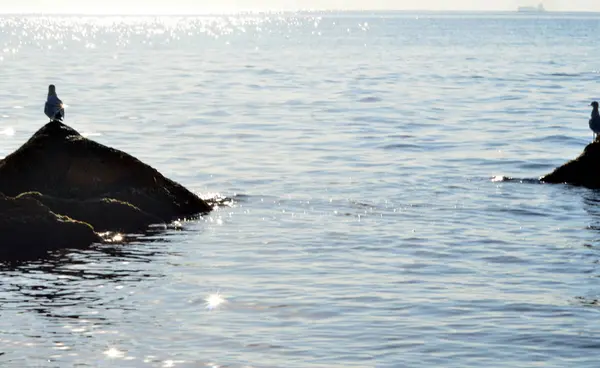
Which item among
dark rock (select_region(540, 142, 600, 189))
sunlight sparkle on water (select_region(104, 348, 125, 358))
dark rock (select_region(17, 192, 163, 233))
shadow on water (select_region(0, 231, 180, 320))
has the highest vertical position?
dark rock (select_region(540, 142, 600, 189))

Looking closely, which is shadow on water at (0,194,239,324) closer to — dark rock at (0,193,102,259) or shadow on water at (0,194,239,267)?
shadow on water at (0,194,239,267)

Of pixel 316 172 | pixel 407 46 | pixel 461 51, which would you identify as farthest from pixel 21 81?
pixel 407 46

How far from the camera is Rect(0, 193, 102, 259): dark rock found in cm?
1911

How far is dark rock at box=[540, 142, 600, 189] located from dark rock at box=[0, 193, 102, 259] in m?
12.2

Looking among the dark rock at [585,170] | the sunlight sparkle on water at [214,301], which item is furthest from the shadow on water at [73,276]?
the dark rock at [585,170]

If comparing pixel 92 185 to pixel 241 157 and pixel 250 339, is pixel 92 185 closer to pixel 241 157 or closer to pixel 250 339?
pixel 250 339

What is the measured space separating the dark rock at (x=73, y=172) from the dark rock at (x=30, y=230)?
140 cm

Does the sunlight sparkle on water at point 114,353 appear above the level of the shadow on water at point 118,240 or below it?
below

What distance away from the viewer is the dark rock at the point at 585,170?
26984mm

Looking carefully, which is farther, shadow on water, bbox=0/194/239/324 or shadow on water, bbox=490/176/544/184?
shadow on water, bbox=490/176/544/184

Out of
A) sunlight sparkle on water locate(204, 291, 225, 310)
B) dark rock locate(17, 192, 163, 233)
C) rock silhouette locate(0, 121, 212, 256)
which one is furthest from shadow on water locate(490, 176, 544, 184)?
sunlight sparkle on water locate(204, 291, 225, 310)

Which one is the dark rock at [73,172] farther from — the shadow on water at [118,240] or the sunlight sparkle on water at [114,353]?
the sunlight sparkle on water at [114,353]

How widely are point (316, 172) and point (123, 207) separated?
1009cm

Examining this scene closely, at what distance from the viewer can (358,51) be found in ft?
447
